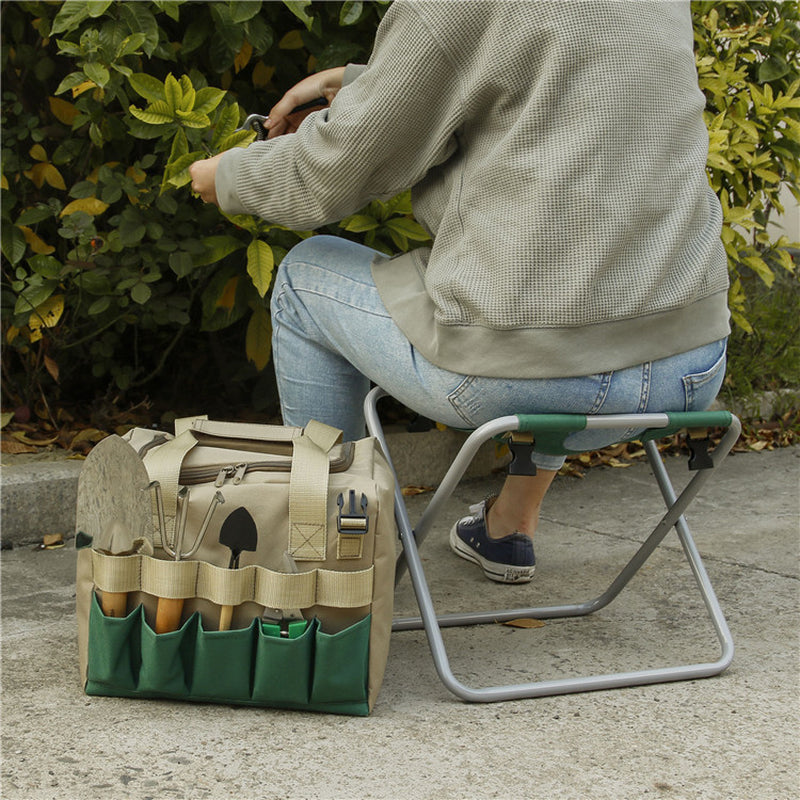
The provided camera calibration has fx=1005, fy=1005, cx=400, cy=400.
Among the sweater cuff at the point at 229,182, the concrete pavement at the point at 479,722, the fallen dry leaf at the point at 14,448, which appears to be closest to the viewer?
the concrete pavement at the point at 479,722

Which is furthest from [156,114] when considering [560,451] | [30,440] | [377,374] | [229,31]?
[560,451]

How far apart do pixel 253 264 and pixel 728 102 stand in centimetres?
179

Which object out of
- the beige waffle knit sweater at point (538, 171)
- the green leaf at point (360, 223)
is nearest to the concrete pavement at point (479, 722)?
the beige waffle knit sweater at point (538, 171)

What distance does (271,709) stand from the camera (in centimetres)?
179

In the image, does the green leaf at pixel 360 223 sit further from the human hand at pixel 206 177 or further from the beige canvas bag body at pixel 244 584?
the beige canvas bag body at pixel 244 584

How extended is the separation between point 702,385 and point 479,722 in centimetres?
76

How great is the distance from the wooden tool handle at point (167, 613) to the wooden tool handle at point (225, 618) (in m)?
0.08

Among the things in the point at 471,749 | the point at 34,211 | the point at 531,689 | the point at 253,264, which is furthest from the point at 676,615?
the point at 34,211

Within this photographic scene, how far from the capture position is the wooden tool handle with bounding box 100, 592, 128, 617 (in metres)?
1.76

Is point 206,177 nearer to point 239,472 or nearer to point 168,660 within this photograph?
point 239,472

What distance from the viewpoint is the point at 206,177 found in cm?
204

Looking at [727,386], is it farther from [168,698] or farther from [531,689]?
[168,698]

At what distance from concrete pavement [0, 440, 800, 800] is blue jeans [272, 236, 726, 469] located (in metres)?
0.49

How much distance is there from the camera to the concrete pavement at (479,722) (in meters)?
1.53
